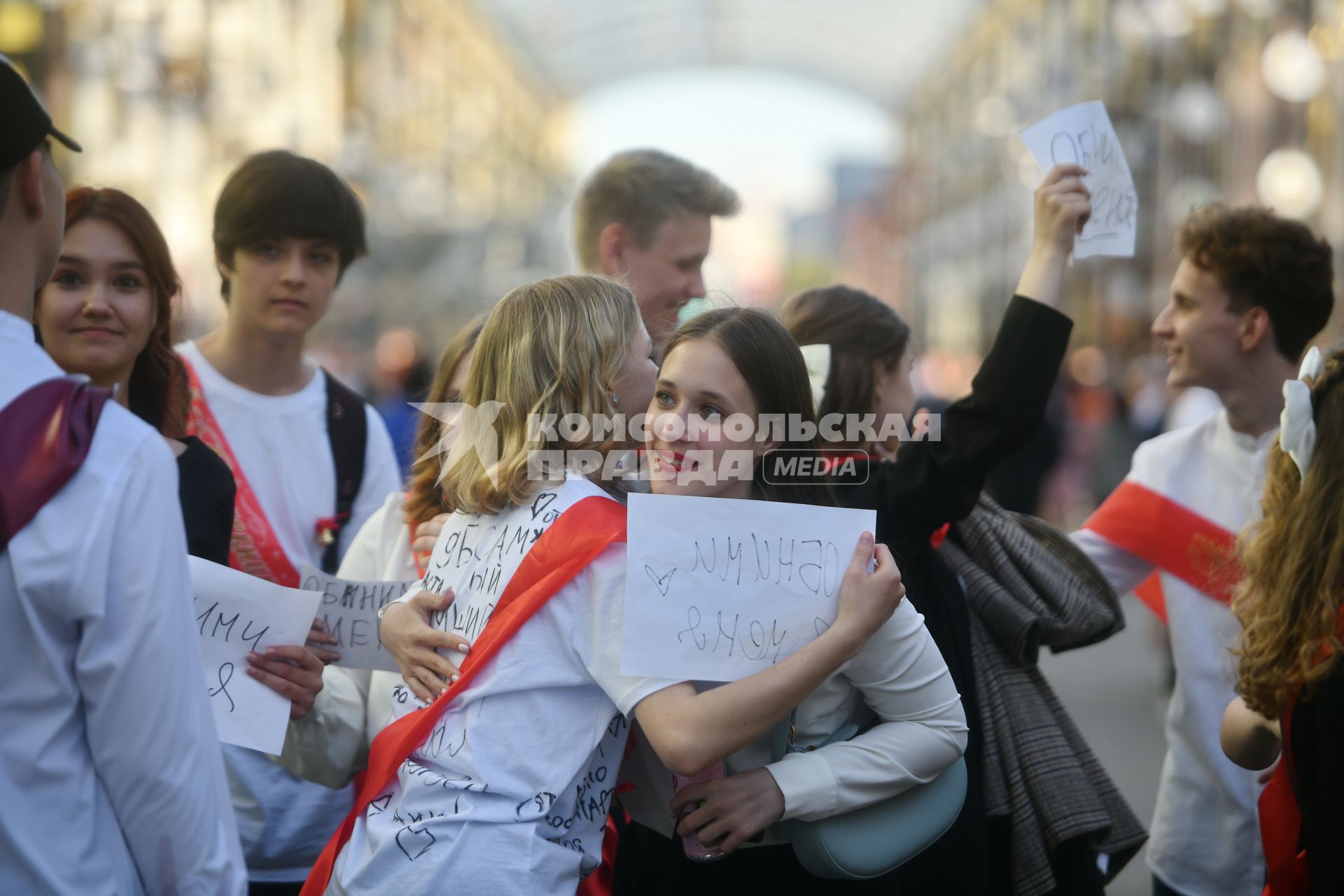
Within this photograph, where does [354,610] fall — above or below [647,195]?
below

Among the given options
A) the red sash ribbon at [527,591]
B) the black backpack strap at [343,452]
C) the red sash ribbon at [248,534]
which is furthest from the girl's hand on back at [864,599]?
the black backpack strap at [343,452]

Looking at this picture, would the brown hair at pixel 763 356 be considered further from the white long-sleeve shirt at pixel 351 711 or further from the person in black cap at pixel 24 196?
the person in black cap at pixel 24 196

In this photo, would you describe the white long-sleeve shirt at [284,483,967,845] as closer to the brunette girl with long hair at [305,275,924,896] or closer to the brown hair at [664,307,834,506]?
the brunette girl with long hair at [305,275,924,896]

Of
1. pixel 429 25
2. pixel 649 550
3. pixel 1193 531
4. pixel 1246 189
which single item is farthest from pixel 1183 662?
pixel 429 25

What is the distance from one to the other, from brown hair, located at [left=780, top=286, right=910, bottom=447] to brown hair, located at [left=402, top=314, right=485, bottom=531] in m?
0.78

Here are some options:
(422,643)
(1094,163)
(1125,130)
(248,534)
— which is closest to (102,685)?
(422,643)

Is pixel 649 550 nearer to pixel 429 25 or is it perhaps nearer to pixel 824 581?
pixel 824 581

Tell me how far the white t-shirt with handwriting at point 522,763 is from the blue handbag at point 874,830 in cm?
34

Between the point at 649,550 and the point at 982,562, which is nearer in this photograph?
the point at 649,550

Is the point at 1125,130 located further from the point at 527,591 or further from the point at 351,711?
the point at 527,591

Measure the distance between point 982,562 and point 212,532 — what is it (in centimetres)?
171

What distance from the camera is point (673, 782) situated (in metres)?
2.30

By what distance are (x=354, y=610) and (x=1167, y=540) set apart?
6.62 feet

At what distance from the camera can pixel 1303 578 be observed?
94.3 inches
